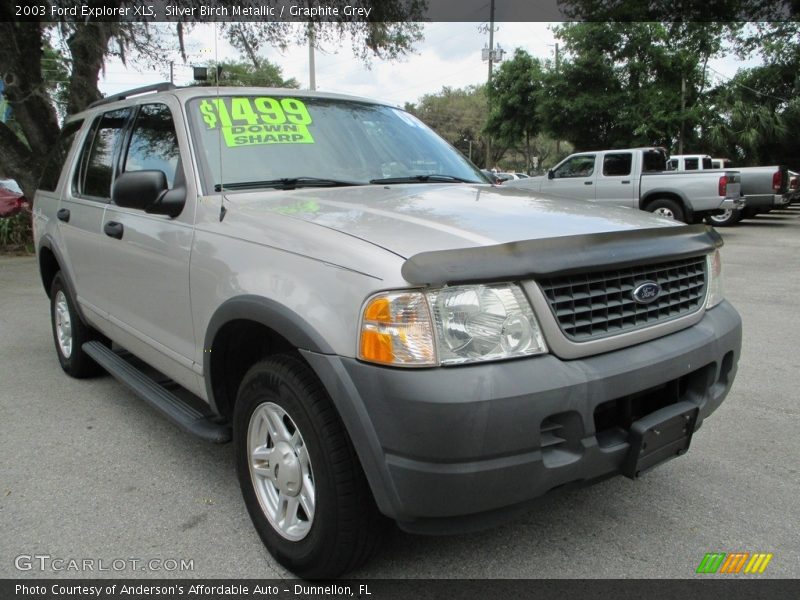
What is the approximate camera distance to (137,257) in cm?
328

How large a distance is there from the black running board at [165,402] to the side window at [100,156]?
98 centimetres

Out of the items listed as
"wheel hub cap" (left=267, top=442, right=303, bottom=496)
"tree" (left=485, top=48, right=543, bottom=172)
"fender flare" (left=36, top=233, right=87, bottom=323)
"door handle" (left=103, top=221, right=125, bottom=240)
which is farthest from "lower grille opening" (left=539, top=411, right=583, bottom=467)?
"tree" (left=485, top=48, right=543, bottom=172)

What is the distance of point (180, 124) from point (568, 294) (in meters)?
2.07

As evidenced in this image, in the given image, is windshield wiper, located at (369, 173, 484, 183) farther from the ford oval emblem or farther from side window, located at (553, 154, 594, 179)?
side window, located at (553, 154, 594, 179)

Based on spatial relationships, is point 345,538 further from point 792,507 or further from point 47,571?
point 792,507

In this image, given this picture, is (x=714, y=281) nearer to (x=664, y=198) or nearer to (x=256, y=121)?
(x=256, y=121)

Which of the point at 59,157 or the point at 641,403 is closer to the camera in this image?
the point at 641,403

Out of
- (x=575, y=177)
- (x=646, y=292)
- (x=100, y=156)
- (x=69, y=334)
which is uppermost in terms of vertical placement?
(x=100, y=156)

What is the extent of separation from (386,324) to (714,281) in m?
1.62

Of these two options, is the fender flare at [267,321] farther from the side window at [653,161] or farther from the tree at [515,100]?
the tree at [515,100]

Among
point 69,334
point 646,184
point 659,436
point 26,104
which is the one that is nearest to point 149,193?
point 659,436

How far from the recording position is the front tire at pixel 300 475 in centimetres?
209

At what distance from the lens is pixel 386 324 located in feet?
6.31

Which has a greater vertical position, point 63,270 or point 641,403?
point 63,270
